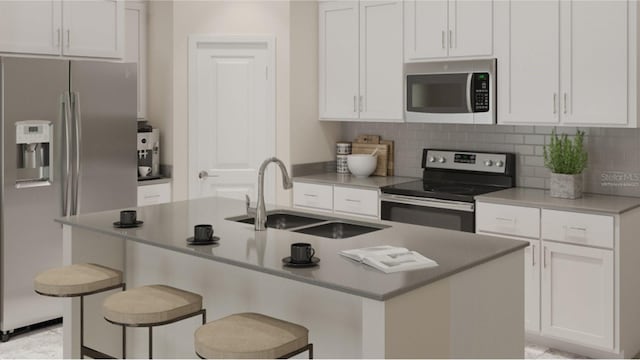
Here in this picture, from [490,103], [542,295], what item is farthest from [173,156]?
[542,295]

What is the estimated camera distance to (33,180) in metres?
4.46

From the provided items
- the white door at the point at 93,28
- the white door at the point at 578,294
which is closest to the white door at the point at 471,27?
the white door at the point at 578,294

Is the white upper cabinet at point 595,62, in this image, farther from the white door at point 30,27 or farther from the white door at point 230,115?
the white door at point 30,27

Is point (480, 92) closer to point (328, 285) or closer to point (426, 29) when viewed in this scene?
point (426, 29)

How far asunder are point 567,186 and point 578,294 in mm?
693

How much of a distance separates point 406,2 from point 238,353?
344cm

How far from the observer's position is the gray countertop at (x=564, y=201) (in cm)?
395

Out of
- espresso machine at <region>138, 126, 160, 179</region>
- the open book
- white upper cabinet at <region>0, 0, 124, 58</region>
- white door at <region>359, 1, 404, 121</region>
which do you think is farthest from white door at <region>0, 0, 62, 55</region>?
the open book

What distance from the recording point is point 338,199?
208 inches

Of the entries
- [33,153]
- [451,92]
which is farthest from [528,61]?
[33,153]

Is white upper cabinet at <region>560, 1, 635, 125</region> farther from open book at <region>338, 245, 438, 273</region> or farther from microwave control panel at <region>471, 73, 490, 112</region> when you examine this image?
open book at <region>338, 245, 438, 273</region>

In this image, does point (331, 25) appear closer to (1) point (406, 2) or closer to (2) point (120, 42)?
(1) point (406, 2)

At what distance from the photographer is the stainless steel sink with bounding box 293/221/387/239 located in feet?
11.0

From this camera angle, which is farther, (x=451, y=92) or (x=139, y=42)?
(x=139, y=42)
